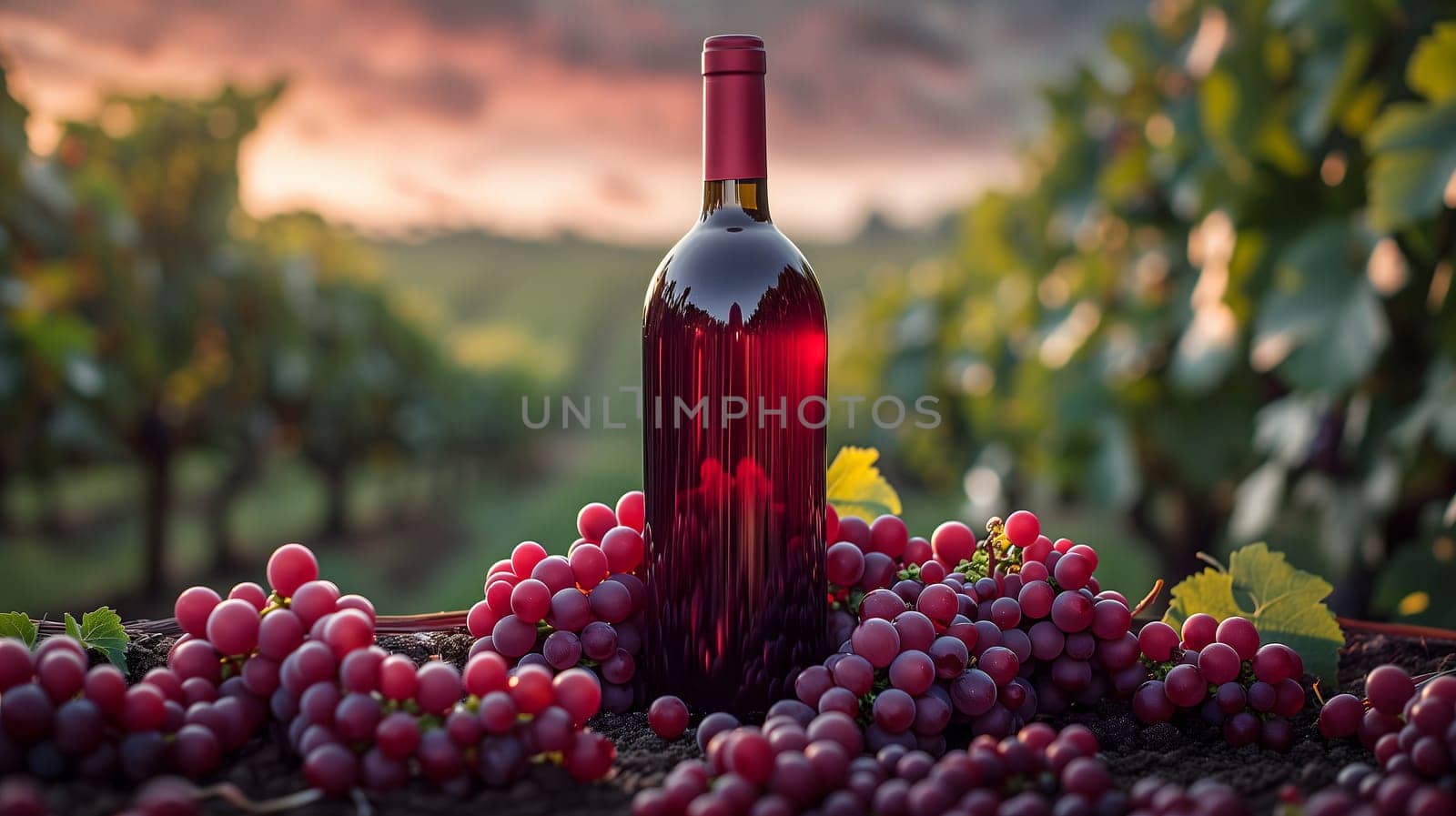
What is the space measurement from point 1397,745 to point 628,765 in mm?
694

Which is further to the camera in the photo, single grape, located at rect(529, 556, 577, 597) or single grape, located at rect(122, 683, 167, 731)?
single grape, located at rect(529, 556, 577, 597)

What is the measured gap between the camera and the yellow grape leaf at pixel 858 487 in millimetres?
1449

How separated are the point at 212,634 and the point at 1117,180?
3.67 metres

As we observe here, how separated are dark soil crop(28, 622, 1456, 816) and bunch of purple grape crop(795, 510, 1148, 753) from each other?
0.28 ft

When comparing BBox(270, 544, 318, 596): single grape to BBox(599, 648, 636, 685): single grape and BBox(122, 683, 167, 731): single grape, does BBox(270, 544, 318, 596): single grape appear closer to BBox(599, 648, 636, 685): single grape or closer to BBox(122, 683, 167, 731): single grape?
BBox(122, 683, 167, 731): single grape

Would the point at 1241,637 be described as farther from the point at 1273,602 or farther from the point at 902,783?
the point at 902,783

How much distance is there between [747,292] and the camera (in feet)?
3.92

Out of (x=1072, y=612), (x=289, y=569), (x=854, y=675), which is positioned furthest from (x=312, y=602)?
(x=1072, y=612)

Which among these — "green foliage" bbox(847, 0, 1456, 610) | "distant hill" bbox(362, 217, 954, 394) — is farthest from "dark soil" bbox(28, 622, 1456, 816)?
"distant hill" bbox(362, 217, 954, 394)

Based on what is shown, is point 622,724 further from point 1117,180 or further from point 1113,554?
point 1113,554

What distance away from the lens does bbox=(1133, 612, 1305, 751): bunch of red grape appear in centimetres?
117

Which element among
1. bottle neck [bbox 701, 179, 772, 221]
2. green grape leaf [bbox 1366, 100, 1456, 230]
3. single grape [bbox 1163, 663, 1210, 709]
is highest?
green grape leaf [bbox 1366, 100, 1456, 230]

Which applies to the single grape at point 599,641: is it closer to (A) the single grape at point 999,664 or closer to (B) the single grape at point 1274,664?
(A) the single grape at point 999,664

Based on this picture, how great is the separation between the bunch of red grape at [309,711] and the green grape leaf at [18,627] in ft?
0.59
